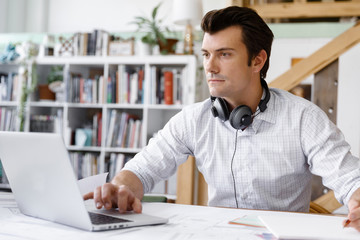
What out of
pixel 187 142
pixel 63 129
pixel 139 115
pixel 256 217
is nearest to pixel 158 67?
pixel 139 115

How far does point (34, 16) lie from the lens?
4828 mm

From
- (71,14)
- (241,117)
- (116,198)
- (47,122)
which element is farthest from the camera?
(71,14)

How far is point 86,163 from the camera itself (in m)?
3.79

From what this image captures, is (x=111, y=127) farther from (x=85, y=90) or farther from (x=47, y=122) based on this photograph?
(x=47, y=122)

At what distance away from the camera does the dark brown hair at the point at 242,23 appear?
156cm

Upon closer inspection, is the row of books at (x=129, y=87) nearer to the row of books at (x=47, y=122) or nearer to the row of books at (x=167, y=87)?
the row of books at (x=167, y=87)

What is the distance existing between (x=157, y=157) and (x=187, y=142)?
0.14 metres

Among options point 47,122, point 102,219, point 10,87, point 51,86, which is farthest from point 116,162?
point 102,219

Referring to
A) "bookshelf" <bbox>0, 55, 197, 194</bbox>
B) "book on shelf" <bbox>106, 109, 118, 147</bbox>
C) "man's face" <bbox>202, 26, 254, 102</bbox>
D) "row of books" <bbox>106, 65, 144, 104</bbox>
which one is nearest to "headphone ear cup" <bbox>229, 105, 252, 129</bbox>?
"man's face" <bbox>202, 26, 254, 102</bbox>

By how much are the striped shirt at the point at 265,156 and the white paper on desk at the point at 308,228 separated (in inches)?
17.7

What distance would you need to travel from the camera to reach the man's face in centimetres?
155

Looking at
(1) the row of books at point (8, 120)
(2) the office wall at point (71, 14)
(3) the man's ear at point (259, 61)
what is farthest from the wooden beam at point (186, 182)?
(2) the office wall at point (71, 14)

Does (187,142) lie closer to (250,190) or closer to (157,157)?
(157,157)

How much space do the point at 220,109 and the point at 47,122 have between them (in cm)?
274
